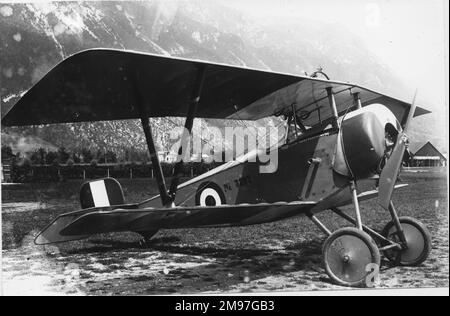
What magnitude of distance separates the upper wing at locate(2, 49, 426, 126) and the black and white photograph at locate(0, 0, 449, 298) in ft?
0.09

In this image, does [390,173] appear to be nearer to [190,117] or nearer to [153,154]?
[190,117]

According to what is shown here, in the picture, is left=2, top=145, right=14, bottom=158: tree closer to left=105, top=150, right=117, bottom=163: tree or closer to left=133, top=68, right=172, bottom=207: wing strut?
left=133, top=68, right=172, bottom=207: wing strut

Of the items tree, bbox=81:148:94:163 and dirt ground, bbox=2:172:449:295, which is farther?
tree, bbox=81:148:94:163

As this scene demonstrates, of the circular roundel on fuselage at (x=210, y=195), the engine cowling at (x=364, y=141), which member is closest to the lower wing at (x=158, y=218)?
the engine cowling at (x=364, y=141)

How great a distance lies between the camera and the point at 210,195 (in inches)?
242

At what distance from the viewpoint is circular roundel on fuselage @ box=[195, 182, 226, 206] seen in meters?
6.07

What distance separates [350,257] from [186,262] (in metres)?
2.56

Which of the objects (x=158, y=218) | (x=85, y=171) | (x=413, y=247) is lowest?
(x=413, y=247)

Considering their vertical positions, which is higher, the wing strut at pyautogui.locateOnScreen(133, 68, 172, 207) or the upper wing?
the upper wing

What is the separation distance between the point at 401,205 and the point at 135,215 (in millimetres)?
9859

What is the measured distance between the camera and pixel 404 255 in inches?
215

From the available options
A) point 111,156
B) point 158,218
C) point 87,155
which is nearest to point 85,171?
point 87,155

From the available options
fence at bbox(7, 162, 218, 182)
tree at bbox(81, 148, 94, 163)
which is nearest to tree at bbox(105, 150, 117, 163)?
fence at bbox(7, 162, 218, 182)
